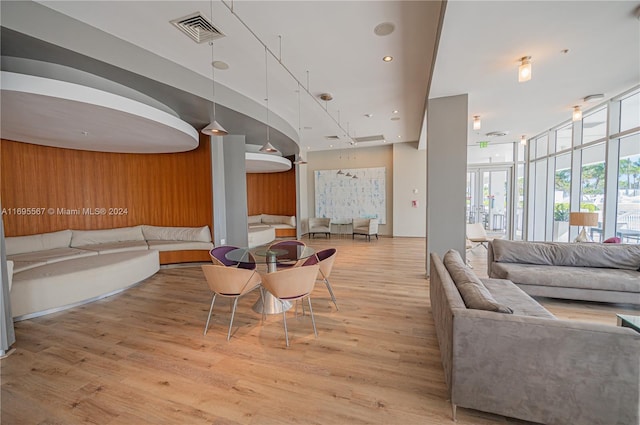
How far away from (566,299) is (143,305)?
587 centimetres

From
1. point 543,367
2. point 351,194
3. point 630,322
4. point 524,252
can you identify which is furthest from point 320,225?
point 543,367

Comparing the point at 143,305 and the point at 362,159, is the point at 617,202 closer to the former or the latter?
the point at 362,159

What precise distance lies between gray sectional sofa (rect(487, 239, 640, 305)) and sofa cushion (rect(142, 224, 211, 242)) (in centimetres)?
558

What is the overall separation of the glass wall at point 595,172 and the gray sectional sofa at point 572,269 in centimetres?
150

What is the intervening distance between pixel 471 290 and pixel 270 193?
344 inches

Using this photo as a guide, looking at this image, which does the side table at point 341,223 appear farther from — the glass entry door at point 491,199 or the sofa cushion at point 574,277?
the sofa cushion at point 574,277

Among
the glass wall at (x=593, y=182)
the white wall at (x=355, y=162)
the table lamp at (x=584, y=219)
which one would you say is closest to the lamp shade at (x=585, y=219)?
the table lamp at (x=584, y=219)

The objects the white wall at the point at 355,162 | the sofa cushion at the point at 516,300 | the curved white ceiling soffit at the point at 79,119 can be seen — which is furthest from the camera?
the white wall at the point at 355,162

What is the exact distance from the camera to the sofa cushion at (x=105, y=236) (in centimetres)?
502

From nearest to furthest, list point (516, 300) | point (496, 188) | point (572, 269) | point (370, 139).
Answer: point (516, 300), point (572, 269), point (370, 139), point (496, 188)

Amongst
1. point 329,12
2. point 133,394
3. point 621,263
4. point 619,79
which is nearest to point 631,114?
point 619,79

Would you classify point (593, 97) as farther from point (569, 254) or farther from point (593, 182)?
point (569, 254)

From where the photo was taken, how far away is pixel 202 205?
591 cm

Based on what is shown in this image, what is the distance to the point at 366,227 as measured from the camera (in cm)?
888
